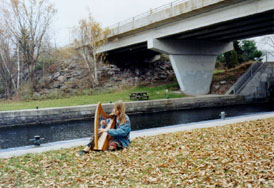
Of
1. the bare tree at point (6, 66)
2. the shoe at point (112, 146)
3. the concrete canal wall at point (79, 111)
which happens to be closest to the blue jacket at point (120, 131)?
the shoe at point (112, 146)

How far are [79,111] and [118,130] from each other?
508 inches

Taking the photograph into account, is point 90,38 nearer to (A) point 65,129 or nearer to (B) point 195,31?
(B) point 195,31

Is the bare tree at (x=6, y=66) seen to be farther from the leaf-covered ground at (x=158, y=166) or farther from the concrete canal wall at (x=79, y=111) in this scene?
the leaf-covered ground at (x=158, y=166)

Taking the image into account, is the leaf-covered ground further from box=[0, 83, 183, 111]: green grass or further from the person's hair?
box=[0, 83, 183, 111]: green grass

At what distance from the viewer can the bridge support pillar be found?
2708 cm

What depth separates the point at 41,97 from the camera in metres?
27.1

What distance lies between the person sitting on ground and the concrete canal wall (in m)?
12.3

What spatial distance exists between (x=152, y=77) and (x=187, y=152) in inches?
1146

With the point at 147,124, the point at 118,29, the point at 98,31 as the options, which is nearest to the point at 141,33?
the point at 118,29

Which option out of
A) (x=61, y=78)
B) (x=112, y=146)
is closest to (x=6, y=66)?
(x=61, y=78)

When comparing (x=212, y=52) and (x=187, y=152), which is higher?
(x=212, y=52)

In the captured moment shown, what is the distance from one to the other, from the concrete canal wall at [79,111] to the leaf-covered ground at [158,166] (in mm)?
11501

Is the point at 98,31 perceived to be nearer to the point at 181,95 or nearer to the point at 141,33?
the point at 141,33

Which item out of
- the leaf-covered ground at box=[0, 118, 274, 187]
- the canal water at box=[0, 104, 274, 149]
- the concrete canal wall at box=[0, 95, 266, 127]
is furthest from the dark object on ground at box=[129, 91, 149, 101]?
the leaf-covered ground at box=[0, 118, 274, 187]
